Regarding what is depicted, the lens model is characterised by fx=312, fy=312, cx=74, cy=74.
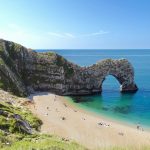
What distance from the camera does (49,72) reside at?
93.0 meters

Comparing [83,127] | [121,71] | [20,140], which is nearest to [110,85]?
[121,71]

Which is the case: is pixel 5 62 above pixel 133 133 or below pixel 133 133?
above

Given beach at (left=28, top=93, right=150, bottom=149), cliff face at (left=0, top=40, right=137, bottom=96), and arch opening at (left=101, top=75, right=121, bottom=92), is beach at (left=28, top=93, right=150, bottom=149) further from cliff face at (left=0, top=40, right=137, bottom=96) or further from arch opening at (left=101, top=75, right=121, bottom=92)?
arch opening at (left=101, top=75, right=121, bottom=92)

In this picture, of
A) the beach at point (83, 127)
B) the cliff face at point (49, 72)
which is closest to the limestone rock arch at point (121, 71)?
the cliff face at point (49, 72)

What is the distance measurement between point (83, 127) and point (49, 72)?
124 ft

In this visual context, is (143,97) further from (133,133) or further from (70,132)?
(70,132)

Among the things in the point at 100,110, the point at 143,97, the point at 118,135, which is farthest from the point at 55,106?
the point at 143,97

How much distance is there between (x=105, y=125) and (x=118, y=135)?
19.7ft

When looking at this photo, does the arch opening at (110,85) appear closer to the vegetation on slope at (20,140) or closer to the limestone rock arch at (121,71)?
the limestone rock arch at (121,71)

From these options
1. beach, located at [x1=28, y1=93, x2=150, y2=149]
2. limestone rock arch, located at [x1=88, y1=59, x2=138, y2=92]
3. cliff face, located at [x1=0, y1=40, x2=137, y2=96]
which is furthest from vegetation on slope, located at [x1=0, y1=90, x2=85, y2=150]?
limestone rock arch, located at [x1=88, y1=59, x2=138, y2=92]

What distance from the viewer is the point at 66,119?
62688 mm

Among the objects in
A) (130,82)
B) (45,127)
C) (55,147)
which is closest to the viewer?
(55,147)

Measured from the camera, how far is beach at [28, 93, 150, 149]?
4978 cm

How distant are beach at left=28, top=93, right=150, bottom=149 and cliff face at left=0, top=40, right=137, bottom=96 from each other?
47.7ft
